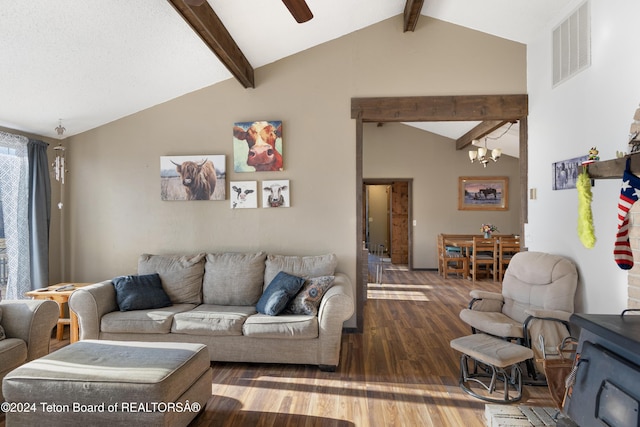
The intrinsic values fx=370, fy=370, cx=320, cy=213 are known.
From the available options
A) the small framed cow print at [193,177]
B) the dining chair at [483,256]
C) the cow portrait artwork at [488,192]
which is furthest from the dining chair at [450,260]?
the small framed cow print at [193,177]

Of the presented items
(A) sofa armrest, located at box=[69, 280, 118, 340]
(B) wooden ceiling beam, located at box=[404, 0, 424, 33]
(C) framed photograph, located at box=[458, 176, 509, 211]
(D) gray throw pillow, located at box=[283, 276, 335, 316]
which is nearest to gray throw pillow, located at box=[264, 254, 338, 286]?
(D) gray throw pillow, located at box=[283, 276, 335, 316]

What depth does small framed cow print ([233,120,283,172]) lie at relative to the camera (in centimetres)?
413

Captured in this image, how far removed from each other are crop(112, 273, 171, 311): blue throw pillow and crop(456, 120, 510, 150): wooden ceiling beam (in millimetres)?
4369

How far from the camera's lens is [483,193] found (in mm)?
8250

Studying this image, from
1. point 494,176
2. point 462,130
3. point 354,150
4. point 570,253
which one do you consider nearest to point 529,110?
point 570,253

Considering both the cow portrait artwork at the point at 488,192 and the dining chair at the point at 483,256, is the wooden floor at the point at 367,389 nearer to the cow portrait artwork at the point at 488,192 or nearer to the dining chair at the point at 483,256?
the dining chair at the point at 483,256

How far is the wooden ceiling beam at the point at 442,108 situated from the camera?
4035 millimetres

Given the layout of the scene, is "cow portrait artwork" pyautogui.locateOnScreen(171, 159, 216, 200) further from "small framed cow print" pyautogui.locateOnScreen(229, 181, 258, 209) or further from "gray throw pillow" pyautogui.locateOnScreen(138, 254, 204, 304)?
"gray throw pillow" pyautogui.locateOnScreen(138, 254, 204, 304)

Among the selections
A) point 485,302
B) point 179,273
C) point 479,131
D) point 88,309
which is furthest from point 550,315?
point 479,131

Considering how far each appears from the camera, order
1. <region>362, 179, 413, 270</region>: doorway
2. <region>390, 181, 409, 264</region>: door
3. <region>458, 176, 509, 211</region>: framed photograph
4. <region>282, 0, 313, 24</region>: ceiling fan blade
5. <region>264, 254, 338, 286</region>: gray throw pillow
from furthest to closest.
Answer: <region>390, 181, 409, 264</region>: door → <region>362, 179, 413, 270</region>: doorway → <region>458, 176, 509, 211</region>: framed photograph → <region>264, 254, 338, 286</region>: gray throw pillow → <region>282, 0, 313, 24</region>: ceiling fan blade

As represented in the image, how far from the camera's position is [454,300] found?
556 centimetres

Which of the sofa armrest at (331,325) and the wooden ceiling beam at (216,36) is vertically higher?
the wooden ceiling beam at (216,36)

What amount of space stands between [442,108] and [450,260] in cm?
427

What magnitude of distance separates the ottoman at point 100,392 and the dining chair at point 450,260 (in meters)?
6.24
